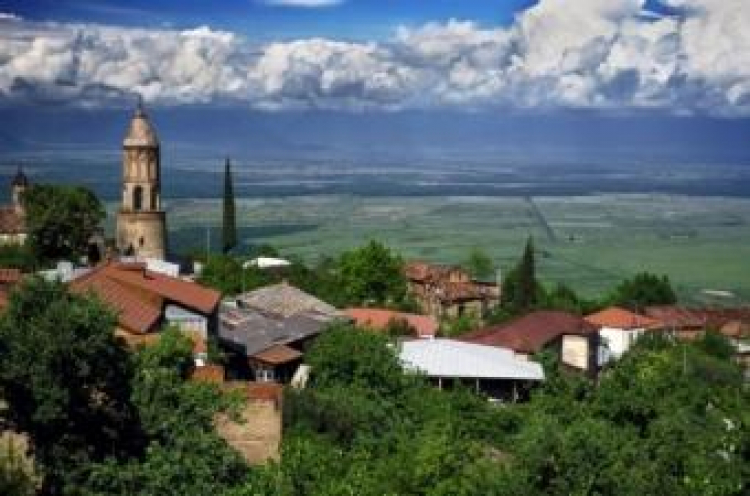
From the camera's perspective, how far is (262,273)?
58.1m

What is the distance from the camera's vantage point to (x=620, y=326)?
53.0 metres

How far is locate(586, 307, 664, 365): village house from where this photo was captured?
5188 cm

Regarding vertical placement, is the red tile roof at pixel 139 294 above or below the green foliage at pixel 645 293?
above

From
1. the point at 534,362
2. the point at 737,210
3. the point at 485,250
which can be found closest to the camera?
the point at 534,362

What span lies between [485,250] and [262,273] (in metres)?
59.3

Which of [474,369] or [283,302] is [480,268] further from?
[474,369]

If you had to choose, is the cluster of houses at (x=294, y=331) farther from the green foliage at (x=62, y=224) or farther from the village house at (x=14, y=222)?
the village house at (x=14, y=222)

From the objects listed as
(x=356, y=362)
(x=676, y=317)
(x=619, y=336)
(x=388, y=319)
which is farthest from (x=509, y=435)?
(x=676, y=317)

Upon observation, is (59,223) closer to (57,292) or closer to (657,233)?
(57,292)

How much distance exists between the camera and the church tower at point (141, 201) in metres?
48.1

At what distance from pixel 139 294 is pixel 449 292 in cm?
3650

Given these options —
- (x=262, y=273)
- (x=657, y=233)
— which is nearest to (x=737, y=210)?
(x=657, y=233)

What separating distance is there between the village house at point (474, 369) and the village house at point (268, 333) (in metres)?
2.99

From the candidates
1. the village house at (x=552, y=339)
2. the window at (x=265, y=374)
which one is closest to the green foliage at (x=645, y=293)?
the village house at (x=552, y=339)
